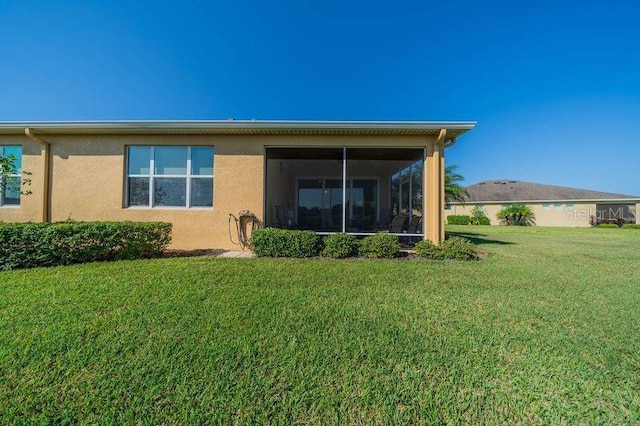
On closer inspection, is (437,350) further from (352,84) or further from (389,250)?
(352,84)

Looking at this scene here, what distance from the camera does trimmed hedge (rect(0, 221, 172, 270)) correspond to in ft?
17.0

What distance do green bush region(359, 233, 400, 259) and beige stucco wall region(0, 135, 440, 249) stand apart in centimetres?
265

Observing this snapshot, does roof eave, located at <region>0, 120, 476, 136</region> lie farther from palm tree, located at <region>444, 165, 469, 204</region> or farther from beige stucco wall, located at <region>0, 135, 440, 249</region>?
palm tree, located at <region>444, 165, 469, 204</region>

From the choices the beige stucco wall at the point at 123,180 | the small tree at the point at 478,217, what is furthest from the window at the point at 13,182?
the small tree at the point at 478,217

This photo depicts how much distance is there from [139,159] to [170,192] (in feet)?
4.19

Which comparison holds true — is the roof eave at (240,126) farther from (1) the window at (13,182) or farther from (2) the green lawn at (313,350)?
(2) the green lawn at (313,350)

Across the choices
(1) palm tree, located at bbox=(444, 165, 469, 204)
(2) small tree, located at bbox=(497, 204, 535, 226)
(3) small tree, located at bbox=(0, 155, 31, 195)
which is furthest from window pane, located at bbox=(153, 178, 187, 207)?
(2) small tree, located at bbox=(497, 204, 535, 226)

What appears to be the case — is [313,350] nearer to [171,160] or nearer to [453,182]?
[171,160]

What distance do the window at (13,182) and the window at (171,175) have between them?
9.69 feet

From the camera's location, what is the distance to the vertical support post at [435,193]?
719 centimetres

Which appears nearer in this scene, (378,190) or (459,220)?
(378,190)

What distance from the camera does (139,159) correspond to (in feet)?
24.7

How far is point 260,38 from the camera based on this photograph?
A: 13.0m

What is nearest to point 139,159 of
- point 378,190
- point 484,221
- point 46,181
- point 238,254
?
point 46,181
